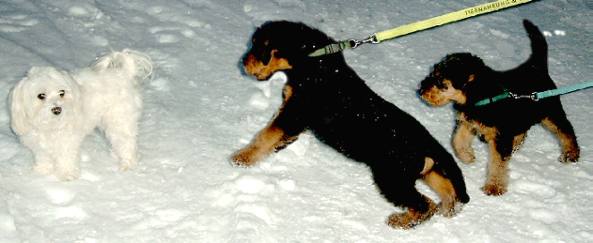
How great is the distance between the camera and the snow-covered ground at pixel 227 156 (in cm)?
393

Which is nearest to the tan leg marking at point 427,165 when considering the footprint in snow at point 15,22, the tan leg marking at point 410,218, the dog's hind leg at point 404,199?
the dog's hind leg at point 404,199

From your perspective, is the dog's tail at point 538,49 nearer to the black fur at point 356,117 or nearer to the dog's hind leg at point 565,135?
the dog's hind leg at point 565,135

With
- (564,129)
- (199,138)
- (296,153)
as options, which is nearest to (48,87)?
(199,138)

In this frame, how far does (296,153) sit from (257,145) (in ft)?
1.86

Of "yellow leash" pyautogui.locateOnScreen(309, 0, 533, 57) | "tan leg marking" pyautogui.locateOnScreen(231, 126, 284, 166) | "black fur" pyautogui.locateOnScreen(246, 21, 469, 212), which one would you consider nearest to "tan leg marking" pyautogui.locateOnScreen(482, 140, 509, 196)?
"black fur" pyautogui.locateOnScreen(246, 21, 469, 212)

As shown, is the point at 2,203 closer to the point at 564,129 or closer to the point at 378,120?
the point at 378,120

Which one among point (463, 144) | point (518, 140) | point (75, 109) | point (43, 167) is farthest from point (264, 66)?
point (518, 140)

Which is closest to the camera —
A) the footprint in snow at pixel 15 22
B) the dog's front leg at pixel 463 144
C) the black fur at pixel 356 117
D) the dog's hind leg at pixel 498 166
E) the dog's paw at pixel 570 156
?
the black fur at pixel 356 117

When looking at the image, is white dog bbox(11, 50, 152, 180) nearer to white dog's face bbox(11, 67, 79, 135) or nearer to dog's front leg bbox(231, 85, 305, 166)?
white dog's face bbox(11, 67, 79, 135)

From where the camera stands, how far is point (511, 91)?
4512mm

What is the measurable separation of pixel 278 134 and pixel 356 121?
78cm

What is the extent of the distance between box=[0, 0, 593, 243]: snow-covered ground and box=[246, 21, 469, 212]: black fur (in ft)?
1.75

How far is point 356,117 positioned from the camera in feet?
13.1

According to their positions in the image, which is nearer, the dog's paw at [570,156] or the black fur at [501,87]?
the black fur at [501,87]
